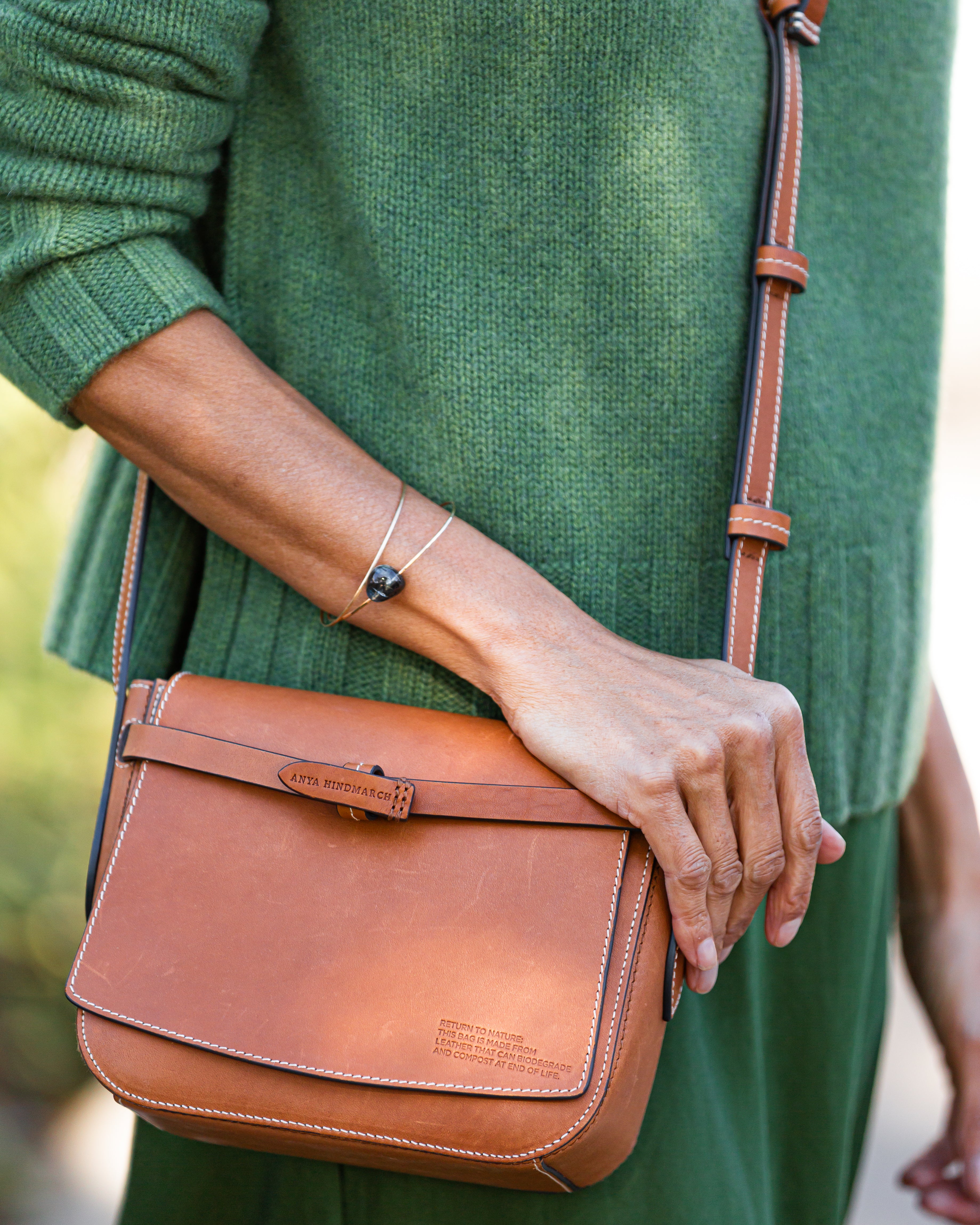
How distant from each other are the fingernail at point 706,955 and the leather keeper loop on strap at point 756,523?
387 mm

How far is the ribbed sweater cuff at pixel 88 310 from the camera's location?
36.9 inches

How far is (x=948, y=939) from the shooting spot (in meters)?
1.45

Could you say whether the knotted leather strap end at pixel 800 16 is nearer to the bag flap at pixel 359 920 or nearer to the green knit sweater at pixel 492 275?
the green knit sweater at pixel 492 275

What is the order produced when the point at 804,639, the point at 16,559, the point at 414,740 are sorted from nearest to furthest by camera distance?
1. the point at 414,740
2. the point at 804,639
3. the point at 16,559

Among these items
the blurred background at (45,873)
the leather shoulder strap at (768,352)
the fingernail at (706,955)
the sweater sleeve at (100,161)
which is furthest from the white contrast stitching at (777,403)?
the blurred background at (45,873)

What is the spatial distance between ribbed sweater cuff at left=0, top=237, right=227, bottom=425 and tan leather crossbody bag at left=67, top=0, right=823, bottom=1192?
333mm

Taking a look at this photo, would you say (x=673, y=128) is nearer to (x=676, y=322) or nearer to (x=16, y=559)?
(x=676, y=322)

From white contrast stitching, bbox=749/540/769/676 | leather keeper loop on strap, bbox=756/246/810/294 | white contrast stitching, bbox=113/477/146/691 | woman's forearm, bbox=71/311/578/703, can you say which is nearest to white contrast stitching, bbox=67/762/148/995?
white contrast stitching, bbox=113/477/146/691

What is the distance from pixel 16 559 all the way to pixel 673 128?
7.06 ft

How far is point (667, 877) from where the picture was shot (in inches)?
35.0

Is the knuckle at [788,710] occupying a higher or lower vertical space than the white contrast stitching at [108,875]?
higher

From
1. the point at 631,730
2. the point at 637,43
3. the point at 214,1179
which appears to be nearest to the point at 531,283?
the point at 637,43

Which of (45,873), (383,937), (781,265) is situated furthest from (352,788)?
(45,873)

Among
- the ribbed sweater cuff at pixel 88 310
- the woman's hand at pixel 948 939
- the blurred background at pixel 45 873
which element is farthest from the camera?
the blurred background at pixel 45 873
